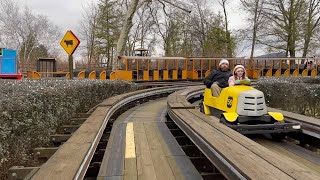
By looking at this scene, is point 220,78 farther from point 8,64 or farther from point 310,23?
point 310,23

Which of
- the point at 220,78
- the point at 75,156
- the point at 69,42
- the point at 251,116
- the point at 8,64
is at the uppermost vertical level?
the point at 69,42

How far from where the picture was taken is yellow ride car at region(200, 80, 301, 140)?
243 inches

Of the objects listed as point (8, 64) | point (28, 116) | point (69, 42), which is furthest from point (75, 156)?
point (8, 64)

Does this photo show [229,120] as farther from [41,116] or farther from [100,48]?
[100,48]

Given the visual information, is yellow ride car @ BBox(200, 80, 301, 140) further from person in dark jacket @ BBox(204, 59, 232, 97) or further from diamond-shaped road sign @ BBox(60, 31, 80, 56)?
diamond-shaped road sign @ BBox(60, 31, 80, 56)

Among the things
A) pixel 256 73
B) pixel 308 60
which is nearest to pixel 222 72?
pixel 256 73

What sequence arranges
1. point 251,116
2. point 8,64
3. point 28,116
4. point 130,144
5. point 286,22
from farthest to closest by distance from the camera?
point 286,22
point 8,64
point 251,116
point 130,144
point 28,116

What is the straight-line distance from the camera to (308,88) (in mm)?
11586

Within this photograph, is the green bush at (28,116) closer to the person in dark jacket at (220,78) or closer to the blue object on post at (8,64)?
the person in dark jacket at (220,78)

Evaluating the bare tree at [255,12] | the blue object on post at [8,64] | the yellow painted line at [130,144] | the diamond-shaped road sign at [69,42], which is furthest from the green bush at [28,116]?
the bare tree at [255,12]

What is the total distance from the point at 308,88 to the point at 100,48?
3795 cm

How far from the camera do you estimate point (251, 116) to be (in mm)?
6500

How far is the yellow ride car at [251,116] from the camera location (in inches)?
243

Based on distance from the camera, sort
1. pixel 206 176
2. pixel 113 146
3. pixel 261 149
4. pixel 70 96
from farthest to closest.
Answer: pixel 70 96 < pixel 113 146 < pixel 206 176 < pixel 261 149
